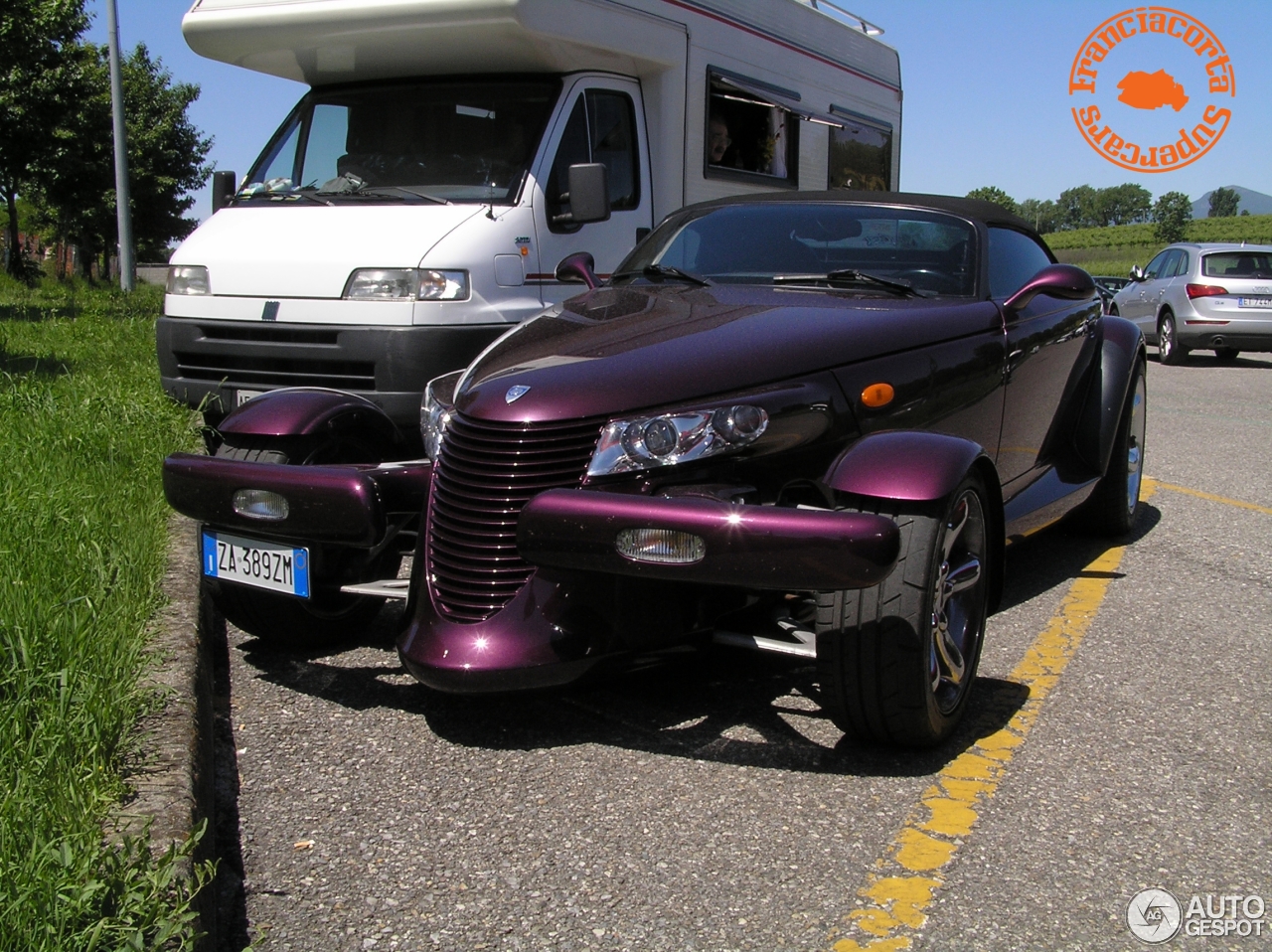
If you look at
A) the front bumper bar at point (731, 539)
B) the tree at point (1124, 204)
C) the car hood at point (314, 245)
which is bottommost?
the front bumper bar at point (731, 539)

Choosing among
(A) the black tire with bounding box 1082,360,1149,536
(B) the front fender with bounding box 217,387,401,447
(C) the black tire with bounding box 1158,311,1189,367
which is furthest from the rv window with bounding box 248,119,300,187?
(C) the black tire with bounding box 1158,311,1189,367

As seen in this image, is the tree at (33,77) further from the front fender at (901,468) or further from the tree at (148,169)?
the front fender at (901,468)

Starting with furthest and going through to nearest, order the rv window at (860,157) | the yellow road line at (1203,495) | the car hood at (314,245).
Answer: the rv window at (860,157), the yellow road line at (1203,495), the car hood at (314,245)

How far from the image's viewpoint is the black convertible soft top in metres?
4.88

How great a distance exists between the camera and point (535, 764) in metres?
3.38

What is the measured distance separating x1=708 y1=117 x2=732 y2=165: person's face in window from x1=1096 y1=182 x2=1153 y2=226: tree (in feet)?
474

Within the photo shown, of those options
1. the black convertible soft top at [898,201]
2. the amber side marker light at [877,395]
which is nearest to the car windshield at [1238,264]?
the black convertible soft top at [898,201]

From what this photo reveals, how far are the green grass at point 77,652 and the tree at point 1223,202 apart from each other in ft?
542

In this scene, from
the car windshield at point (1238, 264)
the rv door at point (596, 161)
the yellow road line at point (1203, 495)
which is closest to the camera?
the rv door at point (596, 161)

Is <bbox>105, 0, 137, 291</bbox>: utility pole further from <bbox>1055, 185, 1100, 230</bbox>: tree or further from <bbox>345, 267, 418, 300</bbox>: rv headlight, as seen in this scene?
<bbox>1055, 185, 1100, 230</bbox>: tree

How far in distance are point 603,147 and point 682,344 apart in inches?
160

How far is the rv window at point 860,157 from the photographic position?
31.7ft

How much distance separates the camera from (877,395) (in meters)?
3.71

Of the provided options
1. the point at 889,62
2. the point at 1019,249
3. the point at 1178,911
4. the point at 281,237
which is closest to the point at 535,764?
the point at 1178,911
